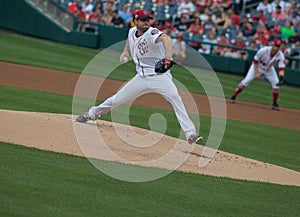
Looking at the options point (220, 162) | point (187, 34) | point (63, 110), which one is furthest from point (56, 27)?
point (220, 162)

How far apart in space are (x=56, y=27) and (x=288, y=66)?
28.2 ft

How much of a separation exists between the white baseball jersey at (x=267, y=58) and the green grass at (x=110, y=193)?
349 inches

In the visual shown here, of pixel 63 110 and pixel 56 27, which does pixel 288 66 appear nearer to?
pixel 56 27

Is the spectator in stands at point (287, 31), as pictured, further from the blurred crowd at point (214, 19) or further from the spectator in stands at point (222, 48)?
the spectator in stands at point (222, 48)

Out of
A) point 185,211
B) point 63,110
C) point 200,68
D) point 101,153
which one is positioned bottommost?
point 200,68

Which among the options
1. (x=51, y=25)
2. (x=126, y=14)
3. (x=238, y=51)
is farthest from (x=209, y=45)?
(x=51, y=25)

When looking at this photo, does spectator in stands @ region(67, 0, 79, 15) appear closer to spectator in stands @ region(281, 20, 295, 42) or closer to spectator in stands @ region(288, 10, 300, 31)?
spectator in stands @ region(281, 20, 295, 42)

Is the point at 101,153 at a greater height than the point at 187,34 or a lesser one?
greater

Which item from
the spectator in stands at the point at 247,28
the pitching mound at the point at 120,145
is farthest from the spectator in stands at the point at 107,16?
the pitching mound at the point at 120,145

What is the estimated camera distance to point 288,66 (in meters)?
23.1

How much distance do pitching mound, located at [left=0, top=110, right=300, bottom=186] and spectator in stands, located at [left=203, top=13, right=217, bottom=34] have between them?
1380 cm

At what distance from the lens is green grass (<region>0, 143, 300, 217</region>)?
617 cm

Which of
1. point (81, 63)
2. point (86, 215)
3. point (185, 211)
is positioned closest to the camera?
point (86, 215)

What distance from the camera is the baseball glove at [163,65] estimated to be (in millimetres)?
9109
